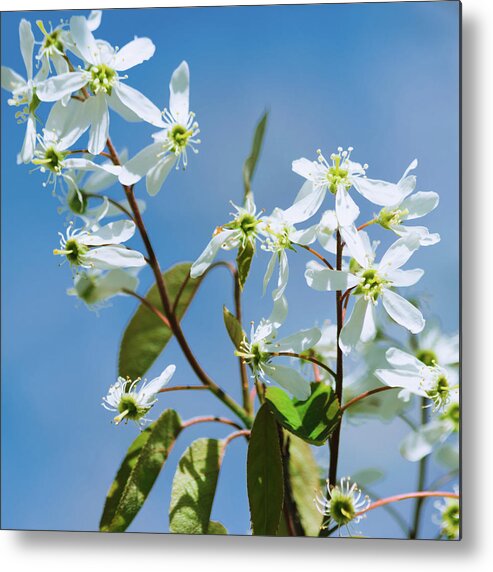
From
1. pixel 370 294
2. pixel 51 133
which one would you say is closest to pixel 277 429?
pixel 370 294

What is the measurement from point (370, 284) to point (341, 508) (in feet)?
1.23

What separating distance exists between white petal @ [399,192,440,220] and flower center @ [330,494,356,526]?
47 centimetres

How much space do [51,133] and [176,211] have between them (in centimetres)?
36

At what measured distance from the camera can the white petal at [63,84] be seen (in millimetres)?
1506

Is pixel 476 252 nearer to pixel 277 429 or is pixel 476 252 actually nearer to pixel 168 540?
pixel 277 429

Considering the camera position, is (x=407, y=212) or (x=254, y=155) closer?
(x=407, y=212)

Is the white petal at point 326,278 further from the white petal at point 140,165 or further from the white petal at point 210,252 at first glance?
the white petal at point 140,165

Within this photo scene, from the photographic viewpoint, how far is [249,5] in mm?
1781

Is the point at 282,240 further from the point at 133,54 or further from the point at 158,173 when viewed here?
the point at 133,54

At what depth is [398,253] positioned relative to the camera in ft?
4.60

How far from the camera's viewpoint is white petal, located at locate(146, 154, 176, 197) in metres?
1.54

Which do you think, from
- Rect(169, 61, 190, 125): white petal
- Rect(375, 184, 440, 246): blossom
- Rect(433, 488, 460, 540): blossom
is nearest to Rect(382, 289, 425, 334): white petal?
Rect(375, 184, 440, 246): blossom

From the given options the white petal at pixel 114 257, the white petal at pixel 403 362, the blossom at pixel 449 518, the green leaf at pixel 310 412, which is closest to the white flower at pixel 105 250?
the white petal at pixel 114 257

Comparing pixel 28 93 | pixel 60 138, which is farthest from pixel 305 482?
pixel 28 93
